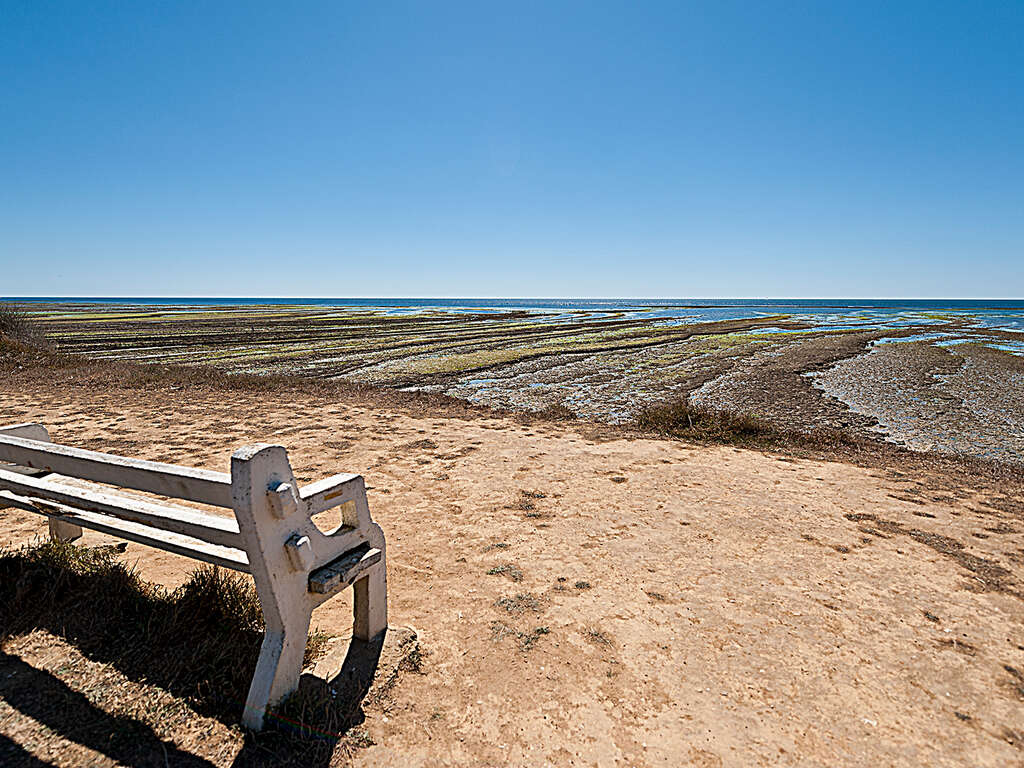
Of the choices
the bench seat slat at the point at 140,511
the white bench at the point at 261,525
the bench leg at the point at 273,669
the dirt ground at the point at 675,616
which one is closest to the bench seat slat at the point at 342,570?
the white bench at the point at 261,525

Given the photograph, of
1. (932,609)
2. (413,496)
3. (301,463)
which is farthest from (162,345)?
(932,609)

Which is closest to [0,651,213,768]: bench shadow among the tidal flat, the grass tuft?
the grass tuft

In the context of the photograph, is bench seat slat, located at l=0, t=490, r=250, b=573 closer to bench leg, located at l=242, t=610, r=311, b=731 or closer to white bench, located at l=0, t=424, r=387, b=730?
white bench, located at l=0, t=424, r=387, b=730

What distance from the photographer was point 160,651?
2.85 m

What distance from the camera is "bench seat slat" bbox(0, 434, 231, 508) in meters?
2.13

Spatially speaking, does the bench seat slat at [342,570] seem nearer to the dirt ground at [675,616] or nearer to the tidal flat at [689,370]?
the dirt ground at [675,616]

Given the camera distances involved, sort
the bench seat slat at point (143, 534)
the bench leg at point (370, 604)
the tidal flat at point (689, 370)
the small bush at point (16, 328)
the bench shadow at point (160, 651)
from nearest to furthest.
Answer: the bench shadow at point (160, 651), the bench seat slat at point (143, 534), the bench leg at point (370, 604), the tidal flat at point (689, 370), the small bush at point (16, 328)

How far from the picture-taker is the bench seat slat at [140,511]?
2292 millimetres

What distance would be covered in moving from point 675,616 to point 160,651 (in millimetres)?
3184

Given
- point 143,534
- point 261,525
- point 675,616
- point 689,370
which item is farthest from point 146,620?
point 689,370

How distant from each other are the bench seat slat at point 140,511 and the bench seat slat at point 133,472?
0.65 ft

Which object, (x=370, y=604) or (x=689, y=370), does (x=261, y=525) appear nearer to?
(x=370, y=604)

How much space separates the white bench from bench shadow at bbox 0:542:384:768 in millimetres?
187

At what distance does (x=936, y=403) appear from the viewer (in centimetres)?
1304
